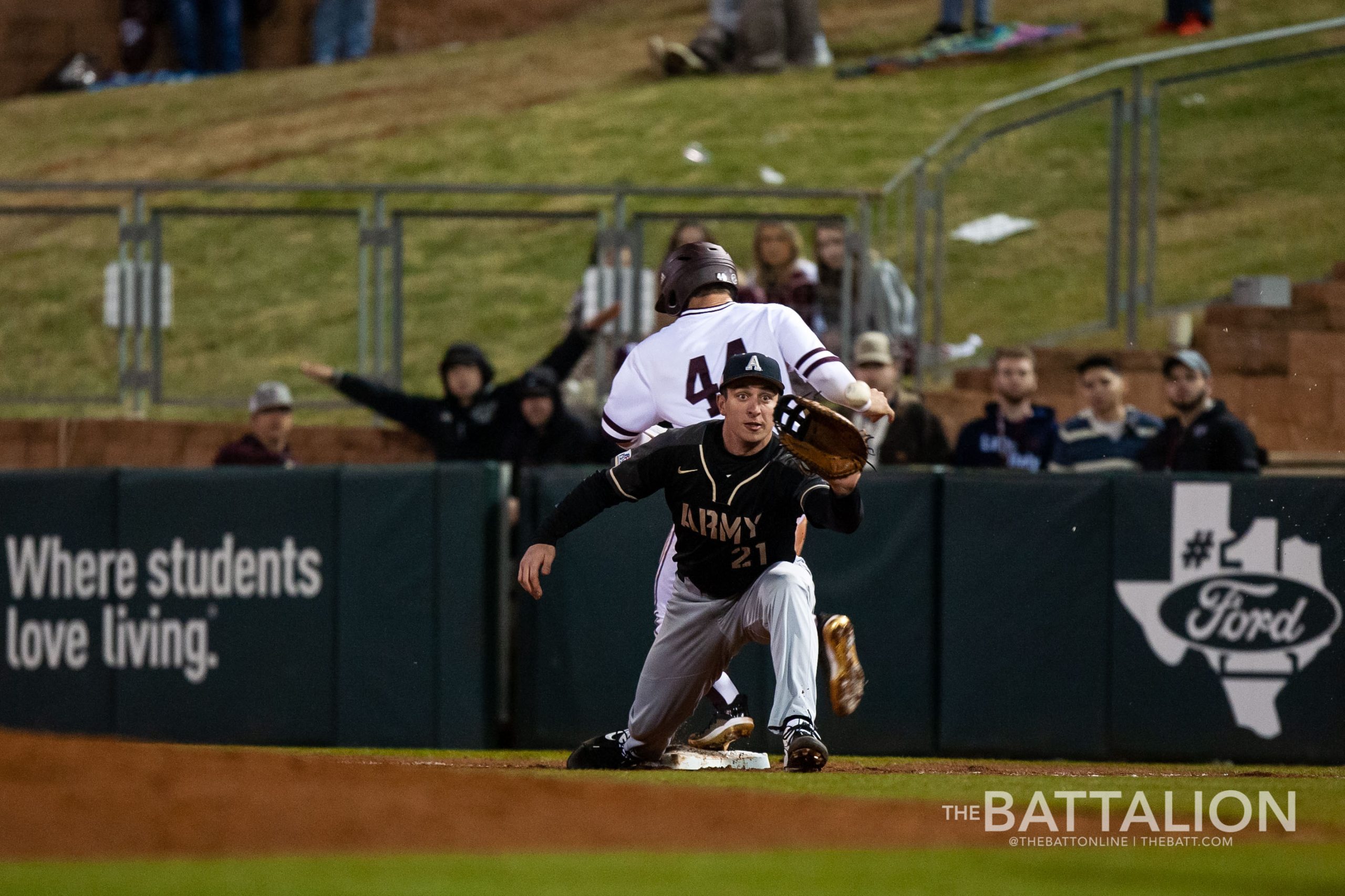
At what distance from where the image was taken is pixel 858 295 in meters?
12.2

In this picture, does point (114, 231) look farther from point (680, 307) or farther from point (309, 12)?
point (309, 12)

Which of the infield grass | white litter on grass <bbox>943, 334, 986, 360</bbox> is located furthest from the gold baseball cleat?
white litter on grass <bbox>943, 334, 986, 360</bbox>

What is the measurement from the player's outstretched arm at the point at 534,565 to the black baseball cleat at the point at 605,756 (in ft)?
2.97

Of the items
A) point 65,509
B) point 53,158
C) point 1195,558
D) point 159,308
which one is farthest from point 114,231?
point 53,158

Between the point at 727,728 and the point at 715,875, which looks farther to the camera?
the point at 727,728

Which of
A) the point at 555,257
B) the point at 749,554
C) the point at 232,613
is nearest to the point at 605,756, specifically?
the point at 749,554

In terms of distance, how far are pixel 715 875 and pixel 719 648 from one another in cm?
273

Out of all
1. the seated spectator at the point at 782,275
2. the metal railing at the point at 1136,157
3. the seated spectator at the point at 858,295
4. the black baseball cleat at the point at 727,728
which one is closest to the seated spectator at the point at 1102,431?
the metal railing at the point at 1136,157

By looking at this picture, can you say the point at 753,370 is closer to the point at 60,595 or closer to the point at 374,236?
the point at 60,595

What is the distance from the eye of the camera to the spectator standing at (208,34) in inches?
1147

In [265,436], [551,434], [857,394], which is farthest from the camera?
[265,436]

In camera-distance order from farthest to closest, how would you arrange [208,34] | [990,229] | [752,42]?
[208,34]
[752,42]
[990,229]

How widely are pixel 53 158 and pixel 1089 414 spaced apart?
20.0 metres

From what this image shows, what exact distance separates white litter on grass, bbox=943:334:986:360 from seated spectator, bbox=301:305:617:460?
2419mm
